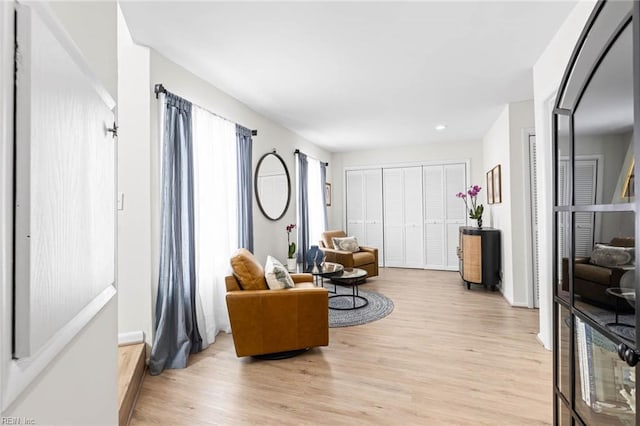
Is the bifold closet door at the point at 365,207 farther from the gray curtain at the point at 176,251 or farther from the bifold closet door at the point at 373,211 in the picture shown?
the gray curtain at the point at 176,251

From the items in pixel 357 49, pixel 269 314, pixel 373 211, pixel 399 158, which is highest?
pixel 357 49

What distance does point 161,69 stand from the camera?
242 centimetres

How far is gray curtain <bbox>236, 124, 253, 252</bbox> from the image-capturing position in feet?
10.8

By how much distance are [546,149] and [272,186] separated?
117 inches

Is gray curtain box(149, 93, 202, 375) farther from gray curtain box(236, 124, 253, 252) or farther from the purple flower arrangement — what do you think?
the purple flower arrangement

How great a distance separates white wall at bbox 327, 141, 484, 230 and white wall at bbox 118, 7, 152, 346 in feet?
14.8

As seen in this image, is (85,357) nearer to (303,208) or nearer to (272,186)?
(272,186)

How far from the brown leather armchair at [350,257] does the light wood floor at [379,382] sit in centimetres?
165

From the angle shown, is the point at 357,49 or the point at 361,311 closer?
the point at 357,49

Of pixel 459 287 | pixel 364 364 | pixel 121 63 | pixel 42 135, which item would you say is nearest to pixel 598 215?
pixel 42 135

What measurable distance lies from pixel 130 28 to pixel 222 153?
1.23 metres

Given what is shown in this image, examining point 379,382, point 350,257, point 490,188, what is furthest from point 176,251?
point 490,188

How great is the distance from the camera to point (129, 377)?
1898 mm

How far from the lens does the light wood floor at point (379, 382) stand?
176 centimetres
